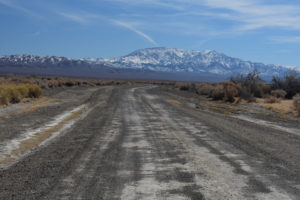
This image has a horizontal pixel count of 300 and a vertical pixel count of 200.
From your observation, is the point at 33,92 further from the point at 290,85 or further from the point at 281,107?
the point at 290,85

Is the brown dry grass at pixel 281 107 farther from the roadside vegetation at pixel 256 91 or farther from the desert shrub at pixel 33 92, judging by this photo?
the desert shrub at pixel 33 92

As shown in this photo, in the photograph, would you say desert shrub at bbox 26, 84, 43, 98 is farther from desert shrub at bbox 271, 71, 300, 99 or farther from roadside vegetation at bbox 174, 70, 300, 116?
desert shrub at bbox 271, 71, 300, 99

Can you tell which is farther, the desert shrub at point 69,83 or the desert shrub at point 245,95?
the desert shrub at point 69,83

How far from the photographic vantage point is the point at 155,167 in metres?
7.75

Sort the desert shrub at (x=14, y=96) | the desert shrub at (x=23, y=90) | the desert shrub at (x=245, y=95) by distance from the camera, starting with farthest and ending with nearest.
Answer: the desert shrub at (x=245, y=95), the desert shrub at (x=23, y=90), the desert shrub at (x=14, y=96)

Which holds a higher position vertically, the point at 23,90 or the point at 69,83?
the point at 23,90


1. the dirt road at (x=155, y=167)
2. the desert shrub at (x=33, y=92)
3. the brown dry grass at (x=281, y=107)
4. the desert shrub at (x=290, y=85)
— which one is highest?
the desert shrub at (x=290, y=85)

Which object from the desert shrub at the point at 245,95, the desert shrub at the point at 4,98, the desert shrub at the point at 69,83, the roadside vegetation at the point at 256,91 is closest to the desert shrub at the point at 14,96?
the desert shrub at the point at 4,98

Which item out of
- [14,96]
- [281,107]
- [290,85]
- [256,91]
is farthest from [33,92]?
[290,85]

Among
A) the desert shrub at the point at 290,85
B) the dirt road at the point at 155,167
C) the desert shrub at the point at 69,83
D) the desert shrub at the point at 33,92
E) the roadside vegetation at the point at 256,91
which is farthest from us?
the desert shrub at the point at 69,83

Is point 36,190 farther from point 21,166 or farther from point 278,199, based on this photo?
point 278,199

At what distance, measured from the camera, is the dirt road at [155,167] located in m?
6.05

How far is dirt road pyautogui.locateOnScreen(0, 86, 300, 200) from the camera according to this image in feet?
19.9

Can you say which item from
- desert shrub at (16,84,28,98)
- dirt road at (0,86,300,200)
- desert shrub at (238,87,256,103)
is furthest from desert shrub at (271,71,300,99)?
dirt road at (0,86,300,200)
